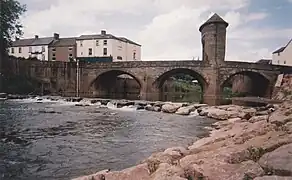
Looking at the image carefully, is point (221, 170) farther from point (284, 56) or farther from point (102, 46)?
point (102, 46)

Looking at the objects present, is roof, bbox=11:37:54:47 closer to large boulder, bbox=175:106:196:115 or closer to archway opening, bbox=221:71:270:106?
archway opening, bbox=221:71:270:106

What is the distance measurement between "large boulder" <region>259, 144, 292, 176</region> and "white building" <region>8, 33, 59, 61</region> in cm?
5538

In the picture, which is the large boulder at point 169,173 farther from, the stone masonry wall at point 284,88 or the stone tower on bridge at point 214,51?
the stone tower on bridge at point 214,51

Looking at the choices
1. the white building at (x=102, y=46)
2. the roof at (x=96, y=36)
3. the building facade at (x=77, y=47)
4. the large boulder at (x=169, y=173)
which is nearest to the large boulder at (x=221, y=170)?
the large boulder at (x=169, y=173)

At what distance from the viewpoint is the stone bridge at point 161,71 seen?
34781 mm

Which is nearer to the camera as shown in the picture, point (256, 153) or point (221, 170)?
point (221, 170)

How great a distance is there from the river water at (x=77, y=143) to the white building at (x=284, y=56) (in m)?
37.6

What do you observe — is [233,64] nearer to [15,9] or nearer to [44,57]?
[15,9]

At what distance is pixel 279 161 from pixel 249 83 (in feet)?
138

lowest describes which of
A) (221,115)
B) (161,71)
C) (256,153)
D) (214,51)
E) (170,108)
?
(221,115)

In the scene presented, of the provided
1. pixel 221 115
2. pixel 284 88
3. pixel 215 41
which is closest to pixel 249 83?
pixel 215 41

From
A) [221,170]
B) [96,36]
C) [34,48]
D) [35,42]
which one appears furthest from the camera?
[35,42]

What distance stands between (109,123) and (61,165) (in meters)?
7.42

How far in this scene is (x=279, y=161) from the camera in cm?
391
